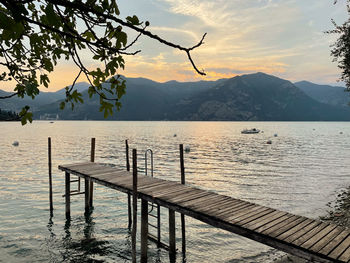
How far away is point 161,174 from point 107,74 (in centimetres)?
3205

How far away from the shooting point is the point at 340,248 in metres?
6.52

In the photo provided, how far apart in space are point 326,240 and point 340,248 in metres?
0.44

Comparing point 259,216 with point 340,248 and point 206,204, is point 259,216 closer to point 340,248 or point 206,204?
point 206,204

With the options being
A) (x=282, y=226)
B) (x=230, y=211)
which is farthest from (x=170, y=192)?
(x=282, y=226)

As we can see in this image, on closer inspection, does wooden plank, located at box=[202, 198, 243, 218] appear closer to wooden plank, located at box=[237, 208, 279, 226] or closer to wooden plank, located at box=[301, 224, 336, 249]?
wooden plank, located at box=[237, 208, 279, 226]

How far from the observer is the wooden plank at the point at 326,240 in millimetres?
6512

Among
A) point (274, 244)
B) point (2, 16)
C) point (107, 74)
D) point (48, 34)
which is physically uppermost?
point (48, 34)

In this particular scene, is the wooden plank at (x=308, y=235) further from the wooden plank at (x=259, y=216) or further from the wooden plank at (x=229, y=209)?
the wooden plank at (x=229, y=209)

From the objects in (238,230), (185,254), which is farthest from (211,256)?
(238,230)

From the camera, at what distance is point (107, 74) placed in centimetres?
370

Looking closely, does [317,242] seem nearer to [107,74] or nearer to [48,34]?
[107,74]

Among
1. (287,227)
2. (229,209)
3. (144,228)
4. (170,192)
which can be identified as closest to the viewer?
(287,227)

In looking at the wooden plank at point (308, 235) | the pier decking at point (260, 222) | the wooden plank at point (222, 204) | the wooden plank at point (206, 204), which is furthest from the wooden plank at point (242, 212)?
the wooden plank at point (308, 235)

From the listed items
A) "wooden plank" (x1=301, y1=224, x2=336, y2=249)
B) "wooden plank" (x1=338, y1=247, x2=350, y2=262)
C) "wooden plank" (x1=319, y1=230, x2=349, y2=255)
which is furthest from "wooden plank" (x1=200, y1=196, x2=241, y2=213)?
"wooden plank" (x1=338, y1=247, x2=350, y2=262)
